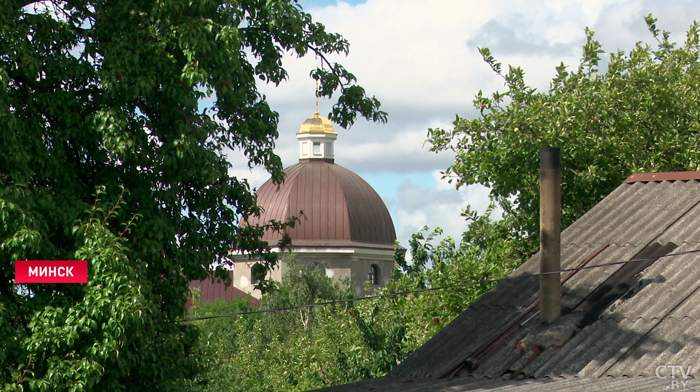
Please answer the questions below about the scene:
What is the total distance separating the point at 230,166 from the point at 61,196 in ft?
8.37

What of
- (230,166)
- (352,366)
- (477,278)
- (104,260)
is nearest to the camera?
(104,260)

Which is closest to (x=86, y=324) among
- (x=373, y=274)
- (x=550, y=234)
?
(x=550, y=234)

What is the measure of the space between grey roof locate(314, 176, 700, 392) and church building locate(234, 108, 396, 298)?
43637 millimetres

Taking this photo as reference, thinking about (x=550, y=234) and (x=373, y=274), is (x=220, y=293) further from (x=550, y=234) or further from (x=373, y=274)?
(x=550, y=234)

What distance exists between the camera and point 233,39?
887cm

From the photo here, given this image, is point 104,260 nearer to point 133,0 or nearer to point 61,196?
point 61,196

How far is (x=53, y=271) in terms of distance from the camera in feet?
27.3

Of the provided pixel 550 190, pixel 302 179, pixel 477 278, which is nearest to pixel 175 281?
pixel 550 190

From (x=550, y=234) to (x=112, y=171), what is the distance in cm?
479

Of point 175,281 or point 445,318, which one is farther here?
point 445,318

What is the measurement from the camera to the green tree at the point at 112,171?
799 cm

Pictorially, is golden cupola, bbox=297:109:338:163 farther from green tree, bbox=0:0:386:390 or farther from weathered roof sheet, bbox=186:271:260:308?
green tree, bbox=0:0:386:390

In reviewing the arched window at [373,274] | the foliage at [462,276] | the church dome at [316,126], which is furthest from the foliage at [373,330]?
the church dome at [316,126]

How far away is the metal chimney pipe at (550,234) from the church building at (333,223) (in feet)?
146
